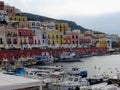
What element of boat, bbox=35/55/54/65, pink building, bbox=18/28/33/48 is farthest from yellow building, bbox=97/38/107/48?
boat, bbox=35/55/54/65

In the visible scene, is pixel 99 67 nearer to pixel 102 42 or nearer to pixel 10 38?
pixel 10 38

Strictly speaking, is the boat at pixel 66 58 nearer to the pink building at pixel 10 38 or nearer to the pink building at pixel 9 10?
the pink building at pixel 10 38

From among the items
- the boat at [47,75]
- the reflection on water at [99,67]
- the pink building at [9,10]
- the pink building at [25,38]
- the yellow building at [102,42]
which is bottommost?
the reflection on water at [99,67]

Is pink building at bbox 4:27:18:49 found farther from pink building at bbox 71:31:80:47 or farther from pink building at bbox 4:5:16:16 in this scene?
pink building at bbox 71:31:80:47

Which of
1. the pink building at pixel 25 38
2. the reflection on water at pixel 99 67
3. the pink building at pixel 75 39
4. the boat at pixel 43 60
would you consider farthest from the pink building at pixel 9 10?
the reflection on water at pixel 99 67

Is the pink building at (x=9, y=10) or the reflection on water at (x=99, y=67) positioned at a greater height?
the pink building at (x=9, y=10)

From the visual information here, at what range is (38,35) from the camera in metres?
65.2

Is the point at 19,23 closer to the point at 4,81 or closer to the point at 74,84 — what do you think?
the point at 74,84

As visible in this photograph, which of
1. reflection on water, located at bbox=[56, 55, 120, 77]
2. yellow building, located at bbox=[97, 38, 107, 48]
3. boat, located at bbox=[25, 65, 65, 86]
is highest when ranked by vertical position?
yellow building, located at bbox=[97, 38, 107, 48]

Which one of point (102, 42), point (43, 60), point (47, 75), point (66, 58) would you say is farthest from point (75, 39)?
point (47, 75)

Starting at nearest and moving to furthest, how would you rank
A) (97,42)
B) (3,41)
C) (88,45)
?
1. (3,41)
2. (88,45)
3. (97,42)

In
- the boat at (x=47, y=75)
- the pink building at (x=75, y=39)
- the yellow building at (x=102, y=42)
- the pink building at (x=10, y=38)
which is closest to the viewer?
the boat at (x=47, y=75)

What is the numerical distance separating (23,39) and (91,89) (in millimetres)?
43573

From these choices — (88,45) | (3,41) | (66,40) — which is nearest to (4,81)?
(3,41)
